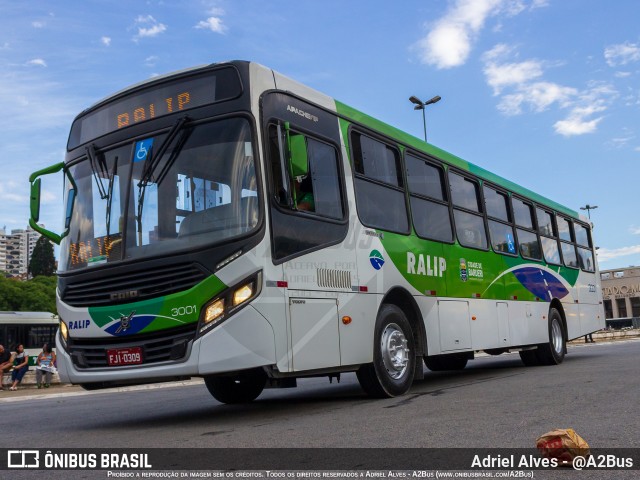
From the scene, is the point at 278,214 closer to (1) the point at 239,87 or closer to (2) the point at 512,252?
(1) the point at 239,87

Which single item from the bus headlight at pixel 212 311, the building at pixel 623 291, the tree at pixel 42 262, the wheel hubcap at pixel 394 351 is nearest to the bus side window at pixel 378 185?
the wheel hubcap at pixel 394 351

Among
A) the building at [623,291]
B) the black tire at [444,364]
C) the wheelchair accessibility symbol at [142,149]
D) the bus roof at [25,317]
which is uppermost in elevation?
the building at [623,291]

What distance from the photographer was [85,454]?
5617 mm

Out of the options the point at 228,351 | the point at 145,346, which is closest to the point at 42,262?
the point at 145,346

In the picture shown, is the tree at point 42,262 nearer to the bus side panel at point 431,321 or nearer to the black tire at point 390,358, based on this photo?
the bus side panel at point 431,321

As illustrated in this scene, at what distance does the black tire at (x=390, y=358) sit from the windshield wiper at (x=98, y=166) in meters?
3.39

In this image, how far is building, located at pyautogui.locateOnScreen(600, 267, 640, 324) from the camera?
10706cm

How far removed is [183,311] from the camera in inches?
262

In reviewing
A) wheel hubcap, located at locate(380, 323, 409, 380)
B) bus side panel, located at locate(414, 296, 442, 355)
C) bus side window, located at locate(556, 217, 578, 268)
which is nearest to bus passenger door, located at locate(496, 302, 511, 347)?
bus side panel, located at locate(414, 296, 442, 355)

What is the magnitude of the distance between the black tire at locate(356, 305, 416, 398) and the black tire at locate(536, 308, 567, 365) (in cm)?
635

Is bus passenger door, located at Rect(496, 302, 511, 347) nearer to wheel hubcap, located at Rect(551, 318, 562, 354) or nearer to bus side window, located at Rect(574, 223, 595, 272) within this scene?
wheel hubcap, located at Rect(551, 318, 562, 354)

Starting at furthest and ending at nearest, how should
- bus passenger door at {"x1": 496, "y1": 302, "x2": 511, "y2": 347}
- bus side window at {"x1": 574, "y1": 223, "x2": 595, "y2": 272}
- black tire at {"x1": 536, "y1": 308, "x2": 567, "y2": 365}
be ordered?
1. bus side window at {"x1": 574, "y1": 223, "x2": 595, "y2": 272}
2. black tire at {"x1": 536, "y1": 308, "x2": 567, "y2": 365}
3. bus passenger door at {"x1": 496, "y1": 302, "x2": 511, "y2": 347}

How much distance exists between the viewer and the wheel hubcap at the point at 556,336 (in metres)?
14.9

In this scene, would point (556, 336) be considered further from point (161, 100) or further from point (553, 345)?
point (161, 100)
